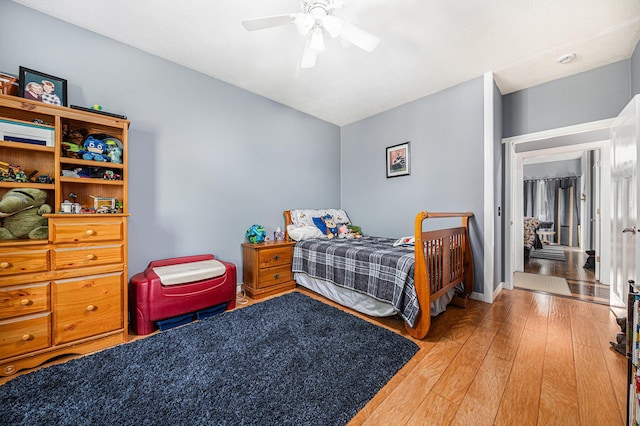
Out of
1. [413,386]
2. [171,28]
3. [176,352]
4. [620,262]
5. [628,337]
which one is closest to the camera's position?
[628,337]

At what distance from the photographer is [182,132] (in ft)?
8.16

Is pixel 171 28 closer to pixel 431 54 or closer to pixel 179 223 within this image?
pixel 179 223

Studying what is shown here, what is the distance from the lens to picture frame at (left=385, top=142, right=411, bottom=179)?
3256 mm

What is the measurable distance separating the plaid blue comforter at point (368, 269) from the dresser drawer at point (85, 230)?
68.1 inches

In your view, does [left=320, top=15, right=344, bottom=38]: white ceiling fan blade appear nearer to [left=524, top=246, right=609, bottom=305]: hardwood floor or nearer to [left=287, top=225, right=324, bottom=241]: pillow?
[left=287, top=225, right=324, bottom=241]: pillow

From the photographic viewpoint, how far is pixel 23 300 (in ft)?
4.78

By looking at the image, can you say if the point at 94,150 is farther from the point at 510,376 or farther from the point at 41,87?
the point at 510,376

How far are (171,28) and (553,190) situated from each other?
920 cm

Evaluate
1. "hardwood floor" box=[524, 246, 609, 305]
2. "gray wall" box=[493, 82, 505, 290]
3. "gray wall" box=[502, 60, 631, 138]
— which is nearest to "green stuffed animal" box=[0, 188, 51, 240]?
"gray wall" box=[493, 82, 505, 290]

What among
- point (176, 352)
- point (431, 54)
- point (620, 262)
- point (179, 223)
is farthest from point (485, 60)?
point (176, 352)

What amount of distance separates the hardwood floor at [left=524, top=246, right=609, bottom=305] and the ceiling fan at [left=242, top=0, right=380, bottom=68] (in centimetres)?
344

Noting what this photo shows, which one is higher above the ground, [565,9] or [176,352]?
[565,9]

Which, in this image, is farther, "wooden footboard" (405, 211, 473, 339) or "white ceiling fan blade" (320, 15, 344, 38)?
"wooden footboard" (405, 211, 473, 339)

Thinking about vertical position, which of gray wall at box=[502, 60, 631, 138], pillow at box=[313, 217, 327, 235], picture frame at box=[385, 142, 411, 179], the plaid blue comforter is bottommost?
the plaid blue comforter
